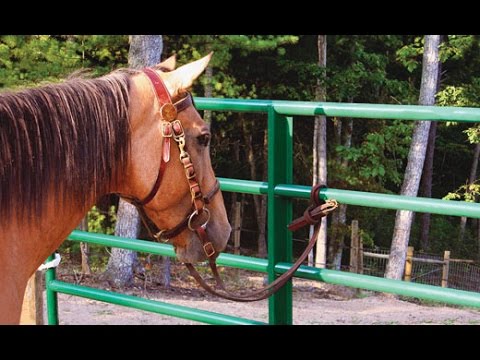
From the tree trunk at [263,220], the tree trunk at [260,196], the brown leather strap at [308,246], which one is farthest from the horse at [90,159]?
the tree trunk at [260,196]

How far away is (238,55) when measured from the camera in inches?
745

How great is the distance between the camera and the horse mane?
246 cm

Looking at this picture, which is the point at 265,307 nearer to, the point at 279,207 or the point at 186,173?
the point at 279,207

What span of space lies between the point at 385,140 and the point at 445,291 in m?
15.9

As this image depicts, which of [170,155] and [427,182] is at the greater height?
[170,155]

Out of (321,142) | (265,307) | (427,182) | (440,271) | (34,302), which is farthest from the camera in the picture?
(427,182)

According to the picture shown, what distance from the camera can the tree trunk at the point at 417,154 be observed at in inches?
636

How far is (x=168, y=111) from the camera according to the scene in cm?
264

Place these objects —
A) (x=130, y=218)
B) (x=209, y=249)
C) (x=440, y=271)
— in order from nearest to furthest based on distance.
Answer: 1. (x=209, y=249)
2. (x=130, y=218)
3. (x=440, y=271)

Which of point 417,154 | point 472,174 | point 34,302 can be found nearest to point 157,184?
point 34,302

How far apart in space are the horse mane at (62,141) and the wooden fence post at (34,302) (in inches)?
55.7

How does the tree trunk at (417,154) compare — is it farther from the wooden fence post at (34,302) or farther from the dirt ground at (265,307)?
the wooden fence post at (34,302)

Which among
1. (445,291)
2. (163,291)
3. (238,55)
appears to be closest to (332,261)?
(238,55)

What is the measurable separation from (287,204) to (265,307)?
9592 mm
